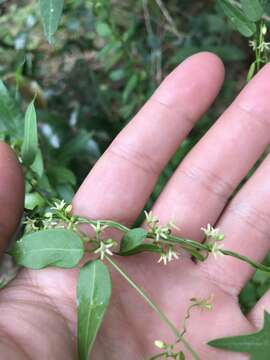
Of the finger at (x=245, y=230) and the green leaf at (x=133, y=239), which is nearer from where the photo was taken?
the green leaf at (x=133, y=239)

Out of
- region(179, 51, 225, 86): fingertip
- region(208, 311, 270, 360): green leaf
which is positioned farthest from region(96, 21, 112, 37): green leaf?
region(208, 311, 270, 360): green leaf

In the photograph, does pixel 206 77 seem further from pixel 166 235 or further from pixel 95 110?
pixel 95 110

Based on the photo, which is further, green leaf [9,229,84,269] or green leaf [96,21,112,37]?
green leaf [96,21,112,37]

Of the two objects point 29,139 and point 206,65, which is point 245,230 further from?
point 29,139

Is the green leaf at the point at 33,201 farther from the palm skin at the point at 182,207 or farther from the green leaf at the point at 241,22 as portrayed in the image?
the green leaf at the point at 241,22

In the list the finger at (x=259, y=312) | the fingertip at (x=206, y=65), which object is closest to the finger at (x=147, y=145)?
the fingertip at (x=206, y=65)

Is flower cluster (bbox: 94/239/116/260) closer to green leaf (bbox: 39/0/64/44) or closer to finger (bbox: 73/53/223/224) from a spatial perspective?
finger (bbox: 73/53/223/224)

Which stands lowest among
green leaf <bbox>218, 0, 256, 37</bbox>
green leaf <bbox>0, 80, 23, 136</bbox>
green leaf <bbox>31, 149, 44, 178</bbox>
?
green leaf <bbox>31, 149, 44, 178</bbox>

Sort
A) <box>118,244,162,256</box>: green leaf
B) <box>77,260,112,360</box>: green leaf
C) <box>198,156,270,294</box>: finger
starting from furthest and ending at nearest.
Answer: <box>198,156,270,294</box>: finger, <box>118,244,162,256</box>: green leaf, <box>77,260,112,360</box>: green leaf
